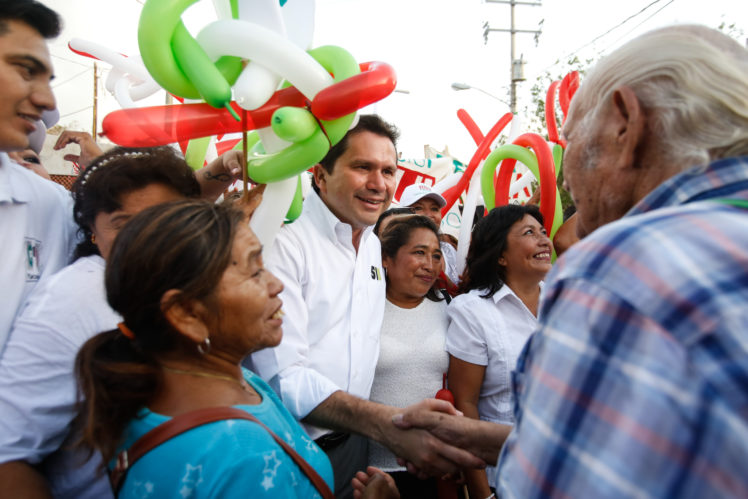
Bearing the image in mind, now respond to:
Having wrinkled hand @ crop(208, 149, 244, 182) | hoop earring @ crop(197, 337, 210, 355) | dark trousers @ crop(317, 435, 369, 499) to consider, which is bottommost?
Answer: dark trousers @ crop(317, 435, 369, 499)

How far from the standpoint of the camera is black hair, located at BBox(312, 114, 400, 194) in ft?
8.16

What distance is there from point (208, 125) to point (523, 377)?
1.27 meters

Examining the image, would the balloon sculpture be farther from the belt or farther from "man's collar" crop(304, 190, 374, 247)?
the belt

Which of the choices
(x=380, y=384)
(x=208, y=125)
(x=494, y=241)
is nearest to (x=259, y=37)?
(x=208, y=125)

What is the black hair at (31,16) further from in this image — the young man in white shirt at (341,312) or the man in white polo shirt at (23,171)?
the young man in white shirt at (341,312)

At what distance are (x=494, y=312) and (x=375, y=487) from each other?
128cm

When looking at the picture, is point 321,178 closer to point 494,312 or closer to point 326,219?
point 326,219

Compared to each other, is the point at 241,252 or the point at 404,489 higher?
the point at 241,252

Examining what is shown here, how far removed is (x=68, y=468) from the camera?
1412mm

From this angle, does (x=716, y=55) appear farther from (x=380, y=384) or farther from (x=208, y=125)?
(x=380, y=384)

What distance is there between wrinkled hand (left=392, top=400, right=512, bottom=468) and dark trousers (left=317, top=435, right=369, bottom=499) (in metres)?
0.48

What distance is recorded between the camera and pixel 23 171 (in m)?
1.74

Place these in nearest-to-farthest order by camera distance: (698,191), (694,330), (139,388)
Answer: (694,330) → (698,191) → (139,388)

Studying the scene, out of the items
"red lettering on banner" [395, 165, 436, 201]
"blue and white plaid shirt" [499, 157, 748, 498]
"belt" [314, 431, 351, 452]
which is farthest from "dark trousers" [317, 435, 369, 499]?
"red lettering on banner" [395, 165, 436, 201]
